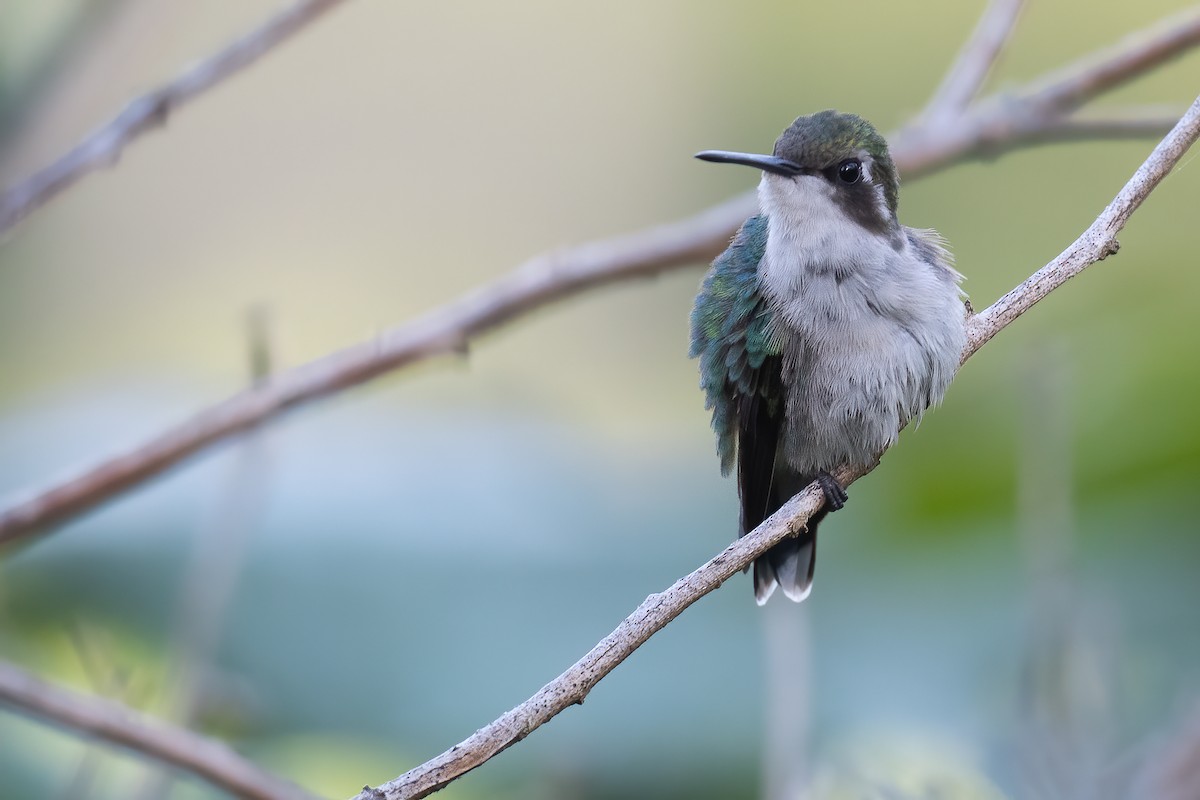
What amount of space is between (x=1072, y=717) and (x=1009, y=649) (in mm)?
1945

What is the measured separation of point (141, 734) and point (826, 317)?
154 centimetres

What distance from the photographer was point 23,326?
6.50 m

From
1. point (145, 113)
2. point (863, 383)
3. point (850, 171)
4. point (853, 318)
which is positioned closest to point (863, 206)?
point (850, 171)

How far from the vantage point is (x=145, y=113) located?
253 centimetres

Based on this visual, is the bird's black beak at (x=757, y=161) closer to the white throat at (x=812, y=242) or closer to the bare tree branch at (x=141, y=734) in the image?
the white throat at (x=812, y=242)

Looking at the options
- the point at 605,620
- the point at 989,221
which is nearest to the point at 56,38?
the point at 605,620

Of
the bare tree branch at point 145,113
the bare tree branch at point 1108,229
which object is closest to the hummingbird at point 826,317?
the bare tree branch at point 1108,229

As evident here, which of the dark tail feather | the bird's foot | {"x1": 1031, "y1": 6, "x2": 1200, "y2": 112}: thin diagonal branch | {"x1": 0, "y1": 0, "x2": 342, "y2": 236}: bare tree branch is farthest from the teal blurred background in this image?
{"x1": 1031, "y1": 6, "x2": 1200, "y2": 112}: thin diagonal branch

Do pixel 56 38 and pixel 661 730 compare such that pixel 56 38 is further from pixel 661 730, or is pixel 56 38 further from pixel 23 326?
pixel 23 326

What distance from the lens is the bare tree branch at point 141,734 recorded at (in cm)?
230

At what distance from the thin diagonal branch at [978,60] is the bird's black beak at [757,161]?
65cm

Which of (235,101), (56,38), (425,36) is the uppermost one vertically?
(425,36)

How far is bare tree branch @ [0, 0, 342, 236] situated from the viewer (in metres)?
2.41

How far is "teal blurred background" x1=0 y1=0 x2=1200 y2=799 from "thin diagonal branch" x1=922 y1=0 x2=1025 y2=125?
616mm
